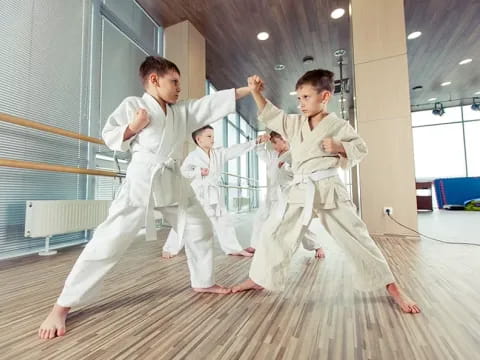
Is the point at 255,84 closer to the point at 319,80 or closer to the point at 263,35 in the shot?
the point at 319,80

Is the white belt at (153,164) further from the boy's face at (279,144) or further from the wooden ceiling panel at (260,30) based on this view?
the wooden ceiling panel at (260,30)

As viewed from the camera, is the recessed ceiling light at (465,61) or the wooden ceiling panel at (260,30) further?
the recessed ceiling light at (465,61)

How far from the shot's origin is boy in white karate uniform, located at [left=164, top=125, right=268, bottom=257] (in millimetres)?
2081

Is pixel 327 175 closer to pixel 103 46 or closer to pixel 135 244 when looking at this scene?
pixel 135 244

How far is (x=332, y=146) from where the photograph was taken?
3.38 feet

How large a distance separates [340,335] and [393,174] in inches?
91.9

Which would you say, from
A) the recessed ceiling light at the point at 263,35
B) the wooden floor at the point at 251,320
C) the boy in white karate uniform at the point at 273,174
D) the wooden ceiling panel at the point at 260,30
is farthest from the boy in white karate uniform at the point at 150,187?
the recessed ceiling light at the point at 263,35

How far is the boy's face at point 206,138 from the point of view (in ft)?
6.97

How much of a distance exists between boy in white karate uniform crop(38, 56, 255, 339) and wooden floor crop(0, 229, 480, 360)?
4.7 inches

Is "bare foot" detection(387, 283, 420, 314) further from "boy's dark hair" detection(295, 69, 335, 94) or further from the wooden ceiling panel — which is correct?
the wooden ceiling panel

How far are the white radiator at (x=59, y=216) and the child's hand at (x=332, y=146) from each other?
2.22 m

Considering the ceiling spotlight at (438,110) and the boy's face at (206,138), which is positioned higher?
the ceiling spotlight at (438,110)

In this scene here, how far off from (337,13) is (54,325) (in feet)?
14.8

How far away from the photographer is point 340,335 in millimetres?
820
